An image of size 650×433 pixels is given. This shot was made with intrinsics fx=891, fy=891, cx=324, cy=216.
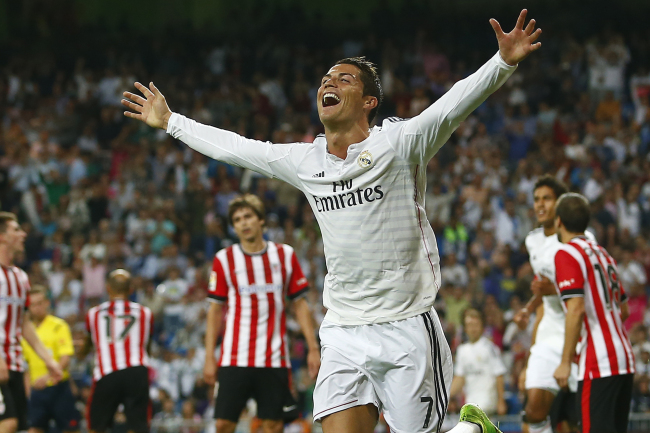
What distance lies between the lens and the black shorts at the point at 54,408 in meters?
9.45

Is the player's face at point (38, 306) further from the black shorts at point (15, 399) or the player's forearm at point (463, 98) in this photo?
the player's forearm at point (463, 98)

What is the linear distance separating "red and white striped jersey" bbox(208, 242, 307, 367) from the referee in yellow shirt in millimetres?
2653

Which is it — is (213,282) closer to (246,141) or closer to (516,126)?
(246,141)

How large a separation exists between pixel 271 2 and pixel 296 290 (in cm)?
1585

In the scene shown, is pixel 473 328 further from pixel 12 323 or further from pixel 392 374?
pixel 392 374

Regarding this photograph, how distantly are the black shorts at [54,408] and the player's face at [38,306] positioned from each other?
2.78 feet

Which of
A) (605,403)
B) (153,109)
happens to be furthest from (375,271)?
(605,403)

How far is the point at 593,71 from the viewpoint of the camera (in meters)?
17.3

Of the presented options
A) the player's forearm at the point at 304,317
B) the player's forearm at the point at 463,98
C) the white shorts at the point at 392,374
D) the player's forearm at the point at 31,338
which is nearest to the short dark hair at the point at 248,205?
the player's forearm at the point at 304,317

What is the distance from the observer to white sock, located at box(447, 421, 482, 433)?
15.0 ft

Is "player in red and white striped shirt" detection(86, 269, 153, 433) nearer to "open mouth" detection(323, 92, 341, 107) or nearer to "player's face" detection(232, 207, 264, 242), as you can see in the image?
"player's face" detection(232, 207, 264, 242)

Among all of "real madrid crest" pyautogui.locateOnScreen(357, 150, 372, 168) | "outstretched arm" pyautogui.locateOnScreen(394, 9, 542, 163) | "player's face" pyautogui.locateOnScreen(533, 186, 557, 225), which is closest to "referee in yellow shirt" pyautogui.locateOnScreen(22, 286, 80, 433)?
"player's face" pyautogui.locateOnScreen(533, 186, 557, 225)

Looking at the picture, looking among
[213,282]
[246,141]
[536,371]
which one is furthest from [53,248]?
[246,141]

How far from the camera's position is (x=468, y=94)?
3.83 meters
